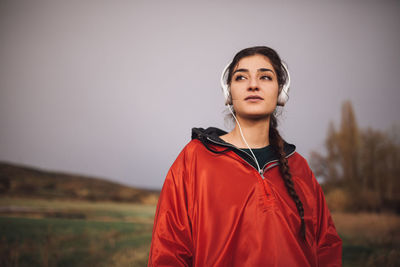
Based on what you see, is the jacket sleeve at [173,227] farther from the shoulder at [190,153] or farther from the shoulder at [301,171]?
the shoulder at [301,171]

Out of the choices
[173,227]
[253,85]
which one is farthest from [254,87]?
[173,227]

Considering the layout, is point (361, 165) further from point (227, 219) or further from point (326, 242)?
point (227, 219)

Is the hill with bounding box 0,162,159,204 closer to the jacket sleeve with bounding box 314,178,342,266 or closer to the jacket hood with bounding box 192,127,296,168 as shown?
the jacket hood with bounding box 192,127,296,168

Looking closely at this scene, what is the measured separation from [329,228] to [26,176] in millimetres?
4027

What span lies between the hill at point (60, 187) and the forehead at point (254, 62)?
3.09 m

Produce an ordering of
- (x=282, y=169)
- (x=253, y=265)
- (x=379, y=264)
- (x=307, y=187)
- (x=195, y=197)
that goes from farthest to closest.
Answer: (x=379, y=264) → (x=307, y=187) → (x=282, y=169) → (x=195, y=197) → (x=253, y=265)

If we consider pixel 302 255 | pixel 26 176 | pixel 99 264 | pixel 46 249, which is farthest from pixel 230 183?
pixel 26 176

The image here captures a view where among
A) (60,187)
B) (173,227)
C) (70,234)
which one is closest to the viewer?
(173,227)

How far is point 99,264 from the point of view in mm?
A: 2752

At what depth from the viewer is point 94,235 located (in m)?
3.06

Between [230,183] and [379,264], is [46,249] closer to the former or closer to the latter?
[230,183]

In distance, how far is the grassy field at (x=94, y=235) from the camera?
269cm

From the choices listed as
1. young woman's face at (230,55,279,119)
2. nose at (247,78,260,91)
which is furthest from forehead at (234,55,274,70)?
nose at (247,78,260,91)

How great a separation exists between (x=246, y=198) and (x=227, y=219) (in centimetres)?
18
